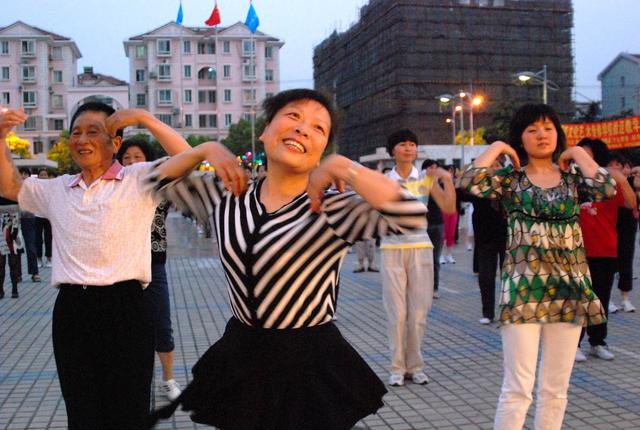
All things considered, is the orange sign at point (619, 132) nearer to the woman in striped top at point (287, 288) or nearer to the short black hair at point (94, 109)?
the short black hair at point (94, 109)

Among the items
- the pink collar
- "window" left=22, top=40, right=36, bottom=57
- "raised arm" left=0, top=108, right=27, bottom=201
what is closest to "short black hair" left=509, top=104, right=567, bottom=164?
the pink collar

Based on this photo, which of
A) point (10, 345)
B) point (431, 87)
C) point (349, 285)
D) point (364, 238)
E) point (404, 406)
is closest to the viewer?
point (364, 238)

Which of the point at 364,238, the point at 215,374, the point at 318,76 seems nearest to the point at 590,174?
the point at 364,238

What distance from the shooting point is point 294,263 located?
8.12 ft

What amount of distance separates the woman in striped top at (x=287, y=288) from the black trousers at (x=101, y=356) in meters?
0.86

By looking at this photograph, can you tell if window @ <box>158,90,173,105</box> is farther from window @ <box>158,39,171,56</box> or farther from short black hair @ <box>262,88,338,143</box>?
short black hair @ <box>262,88,338,143</box>

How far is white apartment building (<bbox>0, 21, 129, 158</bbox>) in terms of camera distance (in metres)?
81.2

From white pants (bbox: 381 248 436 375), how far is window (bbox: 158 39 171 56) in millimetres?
82875

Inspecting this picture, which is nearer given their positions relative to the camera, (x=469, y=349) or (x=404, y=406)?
(x=404, y=406)

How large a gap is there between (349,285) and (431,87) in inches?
2194

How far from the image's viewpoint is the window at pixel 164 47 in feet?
279

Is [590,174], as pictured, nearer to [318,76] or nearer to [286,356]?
[286,356]

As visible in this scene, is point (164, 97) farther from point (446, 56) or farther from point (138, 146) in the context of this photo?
point (138, 146)

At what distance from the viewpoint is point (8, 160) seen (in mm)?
3604
